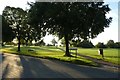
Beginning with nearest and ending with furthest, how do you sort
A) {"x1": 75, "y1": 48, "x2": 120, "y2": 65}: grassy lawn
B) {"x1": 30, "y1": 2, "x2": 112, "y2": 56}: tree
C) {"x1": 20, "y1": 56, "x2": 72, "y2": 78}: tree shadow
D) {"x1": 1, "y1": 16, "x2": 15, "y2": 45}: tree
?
1. {"x1": 20, "y1": 56, "x2": 72, "y2": 78}: tree shadow
2. {"x1": 75, "y1": 48, "x2": 120, "y2": 65}: grassy lawn
3. {"x1": 30, "y1": 2, "x2": 112, "y2": 56}: tree
4. {"x1": 1, "y1": 16, "x2": 15, "y2": 45}: tree

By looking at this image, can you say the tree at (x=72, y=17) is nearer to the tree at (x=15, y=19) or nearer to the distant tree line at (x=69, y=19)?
the distant tree line at (x=69, y=19)

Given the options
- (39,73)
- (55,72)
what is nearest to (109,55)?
(55,72)

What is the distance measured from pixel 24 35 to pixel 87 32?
113 feet

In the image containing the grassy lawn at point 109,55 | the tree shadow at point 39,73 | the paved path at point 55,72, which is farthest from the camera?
the grassy lawn at point 109,55

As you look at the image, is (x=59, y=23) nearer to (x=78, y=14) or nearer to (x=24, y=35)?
(x=78, y=14)

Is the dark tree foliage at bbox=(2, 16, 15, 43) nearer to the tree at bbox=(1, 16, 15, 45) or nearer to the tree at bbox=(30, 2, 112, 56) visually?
the tree at bbox=(1, 16, 15, 45)

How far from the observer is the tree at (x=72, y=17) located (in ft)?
124

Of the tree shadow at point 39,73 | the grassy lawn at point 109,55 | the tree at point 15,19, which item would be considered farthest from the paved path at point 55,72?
the tree at point 15,19

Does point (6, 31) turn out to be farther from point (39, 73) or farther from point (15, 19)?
point (39, 73)

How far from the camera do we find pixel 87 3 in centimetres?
3950

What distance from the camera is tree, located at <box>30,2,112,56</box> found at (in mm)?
37844

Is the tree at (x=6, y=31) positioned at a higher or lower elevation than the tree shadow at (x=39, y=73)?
higher

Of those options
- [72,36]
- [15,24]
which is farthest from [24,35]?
[72,36]

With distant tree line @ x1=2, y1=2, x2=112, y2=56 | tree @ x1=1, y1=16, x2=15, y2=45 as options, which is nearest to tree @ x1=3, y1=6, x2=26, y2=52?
tree @ x1=1, y1=16, x2=15, y2=45
